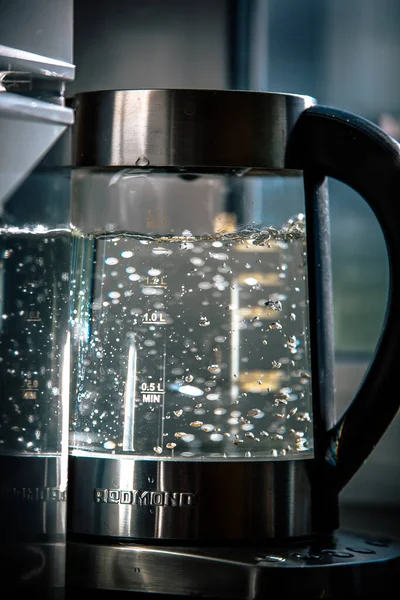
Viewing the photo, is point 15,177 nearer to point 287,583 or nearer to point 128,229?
point 128,229

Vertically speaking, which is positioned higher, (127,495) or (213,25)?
(213,25)

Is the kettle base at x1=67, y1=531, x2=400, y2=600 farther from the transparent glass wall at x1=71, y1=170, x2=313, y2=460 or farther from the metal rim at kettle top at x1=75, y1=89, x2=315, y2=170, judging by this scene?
the metal rim at kettle top at x1=75, y1=89, x2=315, y2=170

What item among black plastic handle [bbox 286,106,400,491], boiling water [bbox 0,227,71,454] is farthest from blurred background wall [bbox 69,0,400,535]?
boiling water [bbox 0,227,71,454]

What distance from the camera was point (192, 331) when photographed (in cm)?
47

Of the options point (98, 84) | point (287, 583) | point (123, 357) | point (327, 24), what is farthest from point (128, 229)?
point (327, 24)

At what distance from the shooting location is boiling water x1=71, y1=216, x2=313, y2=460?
0.47 m

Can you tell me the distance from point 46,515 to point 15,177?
16 cm

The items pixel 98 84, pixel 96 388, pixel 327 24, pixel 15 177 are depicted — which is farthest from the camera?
pixel 327 24

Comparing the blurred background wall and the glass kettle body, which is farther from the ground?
the blurred background wall

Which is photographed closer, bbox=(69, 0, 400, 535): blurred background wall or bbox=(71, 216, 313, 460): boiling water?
bbox=(71, 216, 313, 460): boiling water

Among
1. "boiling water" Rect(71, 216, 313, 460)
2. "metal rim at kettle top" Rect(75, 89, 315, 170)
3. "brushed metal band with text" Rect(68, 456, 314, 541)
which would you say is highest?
"metal rim at kettle top" Rect(75, 89, 315, 170)

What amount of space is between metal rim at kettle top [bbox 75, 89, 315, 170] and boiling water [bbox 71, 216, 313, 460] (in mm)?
41

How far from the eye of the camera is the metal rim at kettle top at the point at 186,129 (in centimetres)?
48

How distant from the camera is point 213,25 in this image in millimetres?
954
